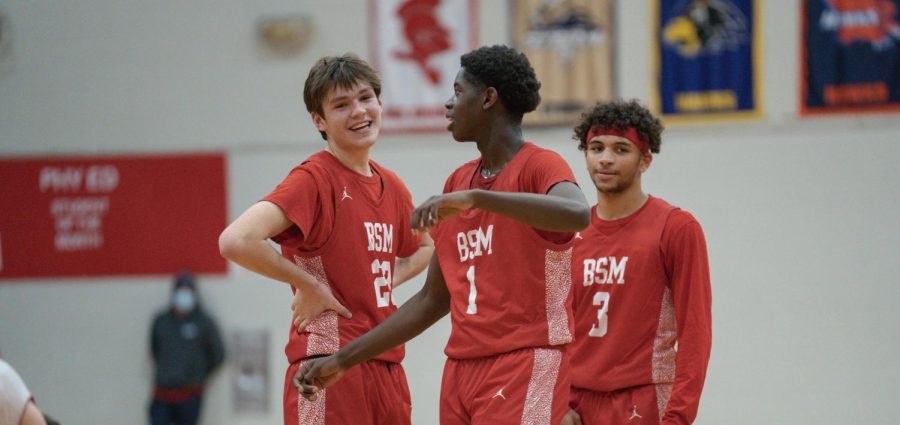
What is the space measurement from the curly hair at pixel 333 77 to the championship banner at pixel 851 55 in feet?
17.0

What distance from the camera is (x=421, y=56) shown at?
877 centimetres

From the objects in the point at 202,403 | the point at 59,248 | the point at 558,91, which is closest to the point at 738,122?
the point at 558,91

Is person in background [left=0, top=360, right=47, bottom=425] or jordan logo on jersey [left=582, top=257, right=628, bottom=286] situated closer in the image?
person in background [left=0, top=360, right=47, bottom=425]

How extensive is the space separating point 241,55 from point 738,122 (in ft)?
14.8

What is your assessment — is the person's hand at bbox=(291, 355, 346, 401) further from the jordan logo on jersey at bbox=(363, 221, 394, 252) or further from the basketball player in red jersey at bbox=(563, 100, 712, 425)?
the basketball player in red jersey at bbox=(563, 100, 712, 425)

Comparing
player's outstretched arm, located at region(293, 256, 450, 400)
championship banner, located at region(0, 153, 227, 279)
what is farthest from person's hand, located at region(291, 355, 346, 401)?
championship banner, located at region(0, 153, 227, 279)

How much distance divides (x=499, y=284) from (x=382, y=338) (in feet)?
1.53

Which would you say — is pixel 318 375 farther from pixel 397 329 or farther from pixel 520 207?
pixel 520 207

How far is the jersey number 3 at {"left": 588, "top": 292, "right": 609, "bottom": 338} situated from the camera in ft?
12.6

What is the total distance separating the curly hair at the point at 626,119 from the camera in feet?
13.4

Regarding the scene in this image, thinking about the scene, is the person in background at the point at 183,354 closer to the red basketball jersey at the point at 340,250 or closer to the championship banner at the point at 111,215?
the championship banner at the point at 111,215

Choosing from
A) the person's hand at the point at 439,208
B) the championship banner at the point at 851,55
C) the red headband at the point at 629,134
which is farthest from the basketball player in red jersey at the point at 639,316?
the championship banner at the point at 851,55

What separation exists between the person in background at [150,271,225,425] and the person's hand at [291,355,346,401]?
599 cm

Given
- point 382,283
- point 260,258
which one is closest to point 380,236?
point 382,283
